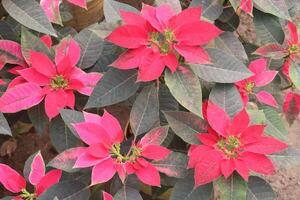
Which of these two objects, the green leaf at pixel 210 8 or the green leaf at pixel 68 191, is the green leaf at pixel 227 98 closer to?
the green leaf at pixel 210 8

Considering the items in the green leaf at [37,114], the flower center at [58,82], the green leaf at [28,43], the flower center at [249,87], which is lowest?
the flower center at [249,87]

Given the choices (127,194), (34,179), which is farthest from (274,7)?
(34,179)

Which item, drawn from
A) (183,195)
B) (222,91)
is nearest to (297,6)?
(222,91)

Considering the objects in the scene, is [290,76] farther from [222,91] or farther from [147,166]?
[147,166]

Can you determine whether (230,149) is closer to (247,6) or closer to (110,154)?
Result: (110,154)

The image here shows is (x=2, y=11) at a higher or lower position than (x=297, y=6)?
higher

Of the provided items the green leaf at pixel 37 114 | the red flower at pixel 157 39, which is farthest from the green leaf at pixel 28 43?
the red flower at pixel 157 39

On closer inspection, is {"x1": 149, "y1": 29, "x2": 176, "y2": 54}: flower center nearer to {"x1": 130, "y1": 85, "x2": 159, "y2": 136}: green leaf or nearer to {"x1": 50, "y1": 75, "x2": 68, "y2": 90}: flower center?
{"x1": 130, "y1": 85, "x2": 159, "y2": 136}: green leaf
